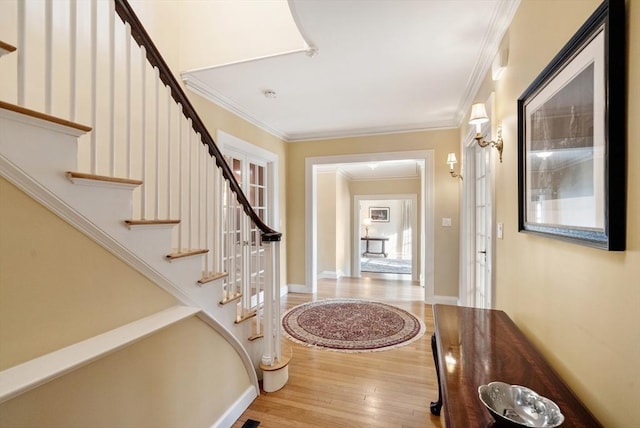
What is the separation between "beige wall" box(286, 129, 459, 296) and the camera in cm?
407

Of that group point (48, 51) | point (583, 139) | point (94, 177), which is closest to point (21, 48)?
point (48, 51)

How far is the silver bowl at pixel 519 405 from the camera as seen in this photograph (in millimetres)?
828

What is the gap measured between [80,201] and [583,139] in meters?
1.81

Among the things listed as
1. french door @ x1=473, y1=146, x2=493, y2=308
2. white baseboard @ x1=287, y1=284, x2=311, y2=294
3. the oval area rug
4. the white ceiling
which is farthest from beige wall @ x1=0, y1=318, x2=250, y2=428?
white baseboard @ x1=287, y1=284, x2=311, y2=294

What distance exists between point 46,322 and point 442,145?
4315mm

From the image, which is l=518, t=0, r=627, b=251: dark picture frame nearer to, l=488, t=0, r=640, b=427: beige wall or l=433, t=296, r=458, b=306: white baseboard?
l=488, t=0, r=640, b=427: beige wall

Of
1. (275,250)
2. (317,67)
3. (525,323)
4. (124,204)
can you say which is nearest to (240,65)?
(317,67)

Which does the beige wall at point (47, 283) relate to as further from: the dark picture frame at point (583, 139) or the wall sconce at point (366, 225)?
the wall sconce at point (366, 225)

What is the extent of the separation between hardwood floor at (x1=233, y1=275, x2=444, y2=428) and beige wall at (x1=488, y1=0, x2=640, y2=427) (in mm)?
946

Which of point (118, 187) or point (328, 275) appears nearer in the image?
point (118, 187)

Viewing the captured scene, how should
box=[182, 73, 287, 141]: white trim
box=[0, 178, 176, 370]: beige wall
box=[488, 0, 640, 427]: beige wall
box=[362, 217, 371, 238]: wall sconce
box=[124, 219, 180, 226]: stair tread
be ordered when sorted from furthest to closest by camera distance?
box=[362, 217, 371, 238]: wall sconce
box=[182, 73, 287, 141]: white trim
box=[124, 219, 180, 226]: stair tread
box=[0, 178, 176, 370]: beige wall
box=[488, 0, 640, 427]: beige wall

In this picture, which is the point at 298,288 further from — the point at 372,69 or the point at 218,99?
the point at 372,69

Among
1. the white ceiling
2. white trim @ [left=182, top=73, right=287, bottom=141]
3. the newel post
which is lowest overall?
the newel post

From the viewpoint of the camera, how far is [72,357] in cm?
100
